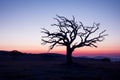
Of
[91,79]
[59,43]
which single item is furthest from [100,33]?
[91,79]

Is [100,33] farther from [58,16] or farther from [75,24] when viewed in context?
[58,16]

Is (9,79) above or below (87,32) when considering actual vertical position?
below

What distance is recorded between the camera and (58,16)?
40188 millimetres

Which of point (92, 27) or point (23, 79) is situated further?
point (92, 27)

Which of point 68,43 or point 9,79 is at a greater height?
point 68,43

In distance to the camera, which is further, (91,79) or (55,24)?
(55,24)

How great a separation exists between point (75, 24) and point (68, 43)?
380cm

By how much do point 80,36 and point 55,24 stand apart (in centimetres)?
520

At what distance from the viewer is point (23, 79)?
2105cm

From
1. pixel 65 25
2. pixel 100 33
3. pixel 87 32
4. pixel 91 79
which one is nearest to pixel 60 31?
pixel 65 25

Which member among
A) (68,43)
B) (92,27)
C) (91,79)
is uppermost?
(92,27)

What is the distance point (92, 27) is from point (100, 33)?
7.35ft

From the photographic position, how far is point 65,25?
40.2 m

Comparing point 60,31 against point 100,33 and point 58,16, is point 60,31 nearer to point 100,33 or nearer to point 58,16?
point 58,16
